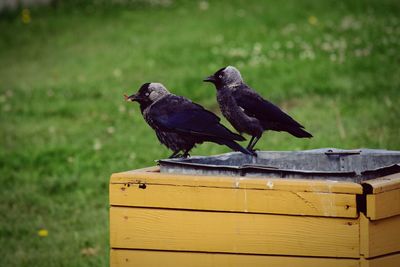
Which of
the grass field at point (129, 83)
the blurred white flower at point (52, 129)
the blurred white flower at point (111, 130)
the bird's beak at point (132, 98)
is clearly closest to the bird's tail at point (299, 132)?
the bird's beak at point (132, 98)

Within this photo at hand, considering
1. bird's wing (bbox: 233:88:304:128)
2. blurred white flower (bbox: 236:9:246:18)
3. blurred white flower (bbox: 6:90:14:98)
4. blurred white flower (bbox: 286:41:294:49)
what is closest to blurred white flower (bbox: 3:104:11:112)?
blurred white flower (bbox: 6:90:14:98)

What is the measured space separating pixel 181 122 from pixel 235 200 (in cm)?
77

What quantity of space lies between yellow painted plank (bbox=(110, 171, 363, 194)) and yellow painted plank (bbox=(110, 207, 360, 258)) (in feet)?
0.42

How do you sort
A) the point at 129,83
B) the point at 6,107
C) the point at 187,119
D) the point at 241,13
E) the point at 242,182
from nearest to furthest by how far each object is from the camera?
the point at 242,182
the point at 187,119
the point at 6,107
the point at 129,83
the point at 241,13

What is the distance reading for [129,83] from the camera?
11.0 meters

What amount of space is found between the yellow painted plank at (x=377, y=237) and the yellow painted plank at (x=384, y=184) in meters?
0.13

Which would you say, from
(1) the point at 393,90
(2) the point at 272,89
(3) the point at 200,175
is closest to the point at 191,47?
(2) the point at 272,89

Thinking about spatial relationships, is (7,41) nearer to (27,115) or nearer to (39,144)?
(27,115)

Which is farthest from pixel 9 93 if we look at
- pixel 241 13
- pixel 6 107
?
pixel 241 13

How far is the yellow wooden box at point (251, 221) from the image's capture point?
3.41 meters

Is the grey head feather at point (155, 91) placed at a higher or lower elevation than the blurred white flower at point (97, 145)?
higher

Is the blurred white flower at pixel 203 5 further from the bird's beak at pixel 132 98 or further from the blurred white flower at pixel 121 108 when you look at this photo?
the bird's beak at pixel 132 98

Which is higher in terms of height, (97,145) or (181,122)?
(181,122)

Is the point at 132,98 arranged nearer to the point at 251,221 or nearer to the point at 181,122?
the point at 181,122
